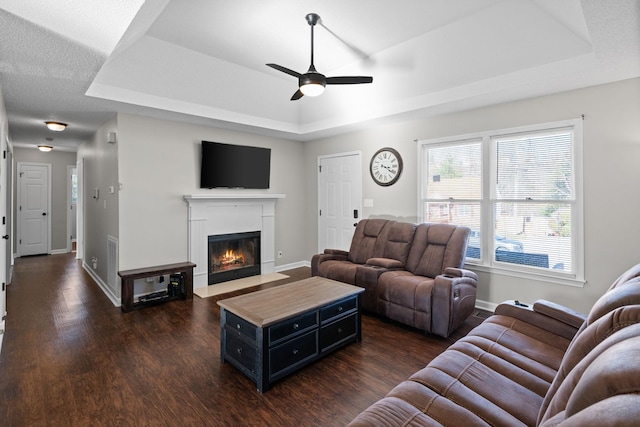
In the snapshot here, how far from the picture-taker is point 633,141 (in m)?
3.01

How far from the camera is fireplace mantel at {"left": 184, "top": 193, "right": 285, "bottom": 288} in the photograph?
480 centimetres

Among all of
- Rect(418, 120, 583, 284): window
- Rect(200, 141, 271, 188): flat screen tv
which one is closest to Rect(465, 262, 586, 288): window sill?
Rect(418, 120, 583, 284): window

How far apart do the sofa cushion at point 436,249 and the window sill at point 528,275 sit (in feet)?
2.13

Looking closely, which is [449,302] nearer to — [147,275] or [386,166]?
[386,166]

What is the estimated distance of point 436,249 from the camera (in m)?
3.78

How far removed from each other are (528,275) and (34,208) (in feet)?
31.7

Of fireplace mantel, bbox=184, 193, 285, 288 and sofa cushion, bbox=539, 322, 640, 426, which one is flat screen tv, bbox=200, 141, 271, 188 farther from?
sofa cushion, bbox=539, 322, 640, 426

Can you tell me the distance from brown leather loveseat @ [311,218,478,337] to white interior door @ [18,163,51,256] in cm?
698

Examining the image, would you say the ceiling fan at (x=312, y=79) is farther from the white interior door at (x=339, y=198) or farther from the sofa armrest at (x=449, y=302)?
the white interior door at (x=339, y=198)

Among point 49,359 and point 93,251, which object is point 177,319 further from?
point 93,251

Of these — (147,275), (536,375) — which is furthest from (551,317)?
(147,275)

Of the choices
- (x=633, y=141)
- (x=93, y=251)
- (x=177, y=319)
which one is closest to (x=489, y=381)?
(x=633, y=141)

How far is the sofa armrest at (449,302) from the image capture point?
120 inches

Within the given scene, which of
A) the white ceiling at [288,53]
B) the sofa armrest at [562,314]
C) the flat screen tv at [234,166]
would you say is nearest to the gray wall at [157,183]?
the flat screen tv at [234,166]
